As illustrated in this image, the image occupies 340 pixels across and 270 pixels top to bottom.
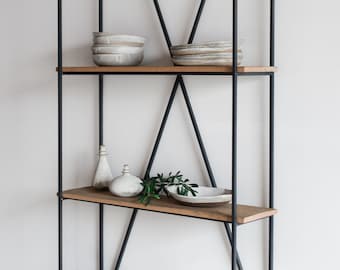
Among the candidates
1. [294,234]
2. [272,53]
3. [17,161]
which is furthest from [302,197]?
[17,161]

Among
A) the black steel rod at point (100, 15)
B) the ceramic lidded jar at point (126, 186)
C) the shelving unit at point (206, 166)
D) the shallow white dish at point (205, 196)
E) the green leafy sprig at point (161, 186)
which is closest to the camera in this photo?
the shelving unit at point (206, 166)

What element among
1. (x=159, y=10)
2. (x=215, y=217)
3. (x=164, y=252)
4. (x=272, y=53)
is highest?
(x=159, y=10)

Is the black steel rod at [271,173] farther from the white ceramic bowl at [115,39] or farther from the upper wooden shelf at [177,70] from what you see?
the white ceramic bowl at [115,39]

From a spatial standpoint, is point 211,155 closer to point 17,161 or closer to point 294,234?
point 294,234

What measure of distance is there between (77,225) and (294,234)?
1062mm

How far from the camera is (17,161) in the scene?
315 centimetres

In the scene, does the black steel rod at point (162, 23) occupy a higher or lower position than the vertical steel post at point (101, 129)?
higher

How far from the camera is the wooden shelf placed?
215 centimetres

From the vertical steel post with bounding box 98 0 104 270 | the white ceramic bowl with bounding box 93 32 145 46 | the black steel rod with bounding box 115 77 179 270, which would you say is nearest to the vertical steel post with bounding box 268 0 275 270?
the black steel rod with bounding box 115 77 179 270

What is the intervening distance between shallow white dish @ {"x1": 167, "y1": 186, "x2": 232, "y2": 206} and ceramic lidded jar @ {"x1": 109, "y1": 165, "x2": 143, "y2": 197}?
0.15 m

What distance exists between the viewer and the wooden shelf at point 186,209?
2154 mm

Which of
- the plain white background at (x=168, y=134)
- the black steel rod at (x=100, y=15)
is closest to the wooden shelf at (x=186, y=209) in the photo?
the plain white background at (x=168, y=134)

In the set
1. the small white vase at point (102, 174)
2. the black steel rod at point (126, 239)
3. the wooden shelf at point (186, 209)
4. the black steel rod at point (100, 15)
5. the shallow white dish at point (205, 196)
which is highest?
the black steel rod at point (100, 15)

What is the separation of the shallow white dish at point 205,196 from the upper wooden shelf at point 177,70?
41 centimetres
